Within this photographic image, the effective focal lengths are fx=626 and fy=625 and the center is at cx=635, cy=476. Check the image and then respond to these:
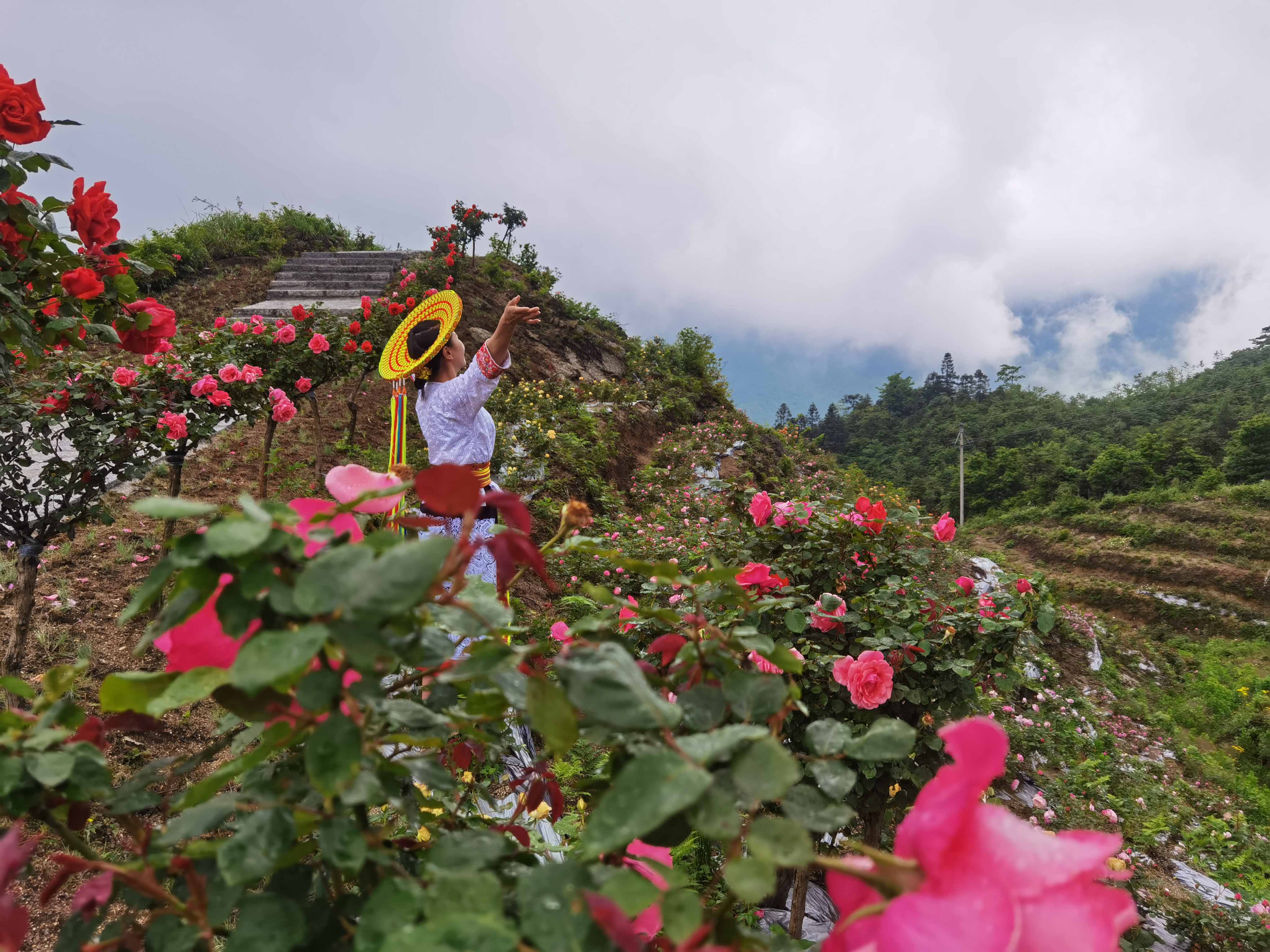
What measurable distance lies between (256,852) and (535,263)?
10263 millimetres

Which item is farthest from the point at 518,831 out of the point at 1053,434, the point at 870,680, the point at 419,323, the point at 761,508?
the point at 1053,434

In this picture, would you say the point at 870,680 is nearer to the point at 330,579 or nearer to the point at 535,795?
the point at 535,795

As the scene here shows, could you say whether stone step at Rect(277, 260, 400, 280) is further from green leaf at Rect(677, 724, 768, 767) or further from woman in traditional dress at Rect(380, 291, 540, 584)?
green leaf at Rect(677, 724, 768, 767)

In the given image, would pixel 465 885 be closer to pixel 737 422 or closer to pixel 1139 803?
pixel 1139 803

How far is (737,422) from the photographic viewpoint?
8.83 meters

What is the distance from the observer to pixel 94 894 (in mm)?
212

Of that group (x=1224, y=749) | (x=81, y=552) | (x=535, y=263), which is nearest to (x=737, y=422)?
(x=535, y=263)

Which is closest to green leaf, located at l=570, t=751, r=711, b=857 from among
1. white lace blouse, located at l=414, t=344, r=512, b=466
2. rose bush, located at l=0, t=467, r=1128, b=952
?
rose bush, located at l=0, t=467, r=1128, b=952

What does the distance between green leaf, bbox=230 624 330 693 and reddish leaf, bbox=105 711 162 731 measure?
0.35 ft

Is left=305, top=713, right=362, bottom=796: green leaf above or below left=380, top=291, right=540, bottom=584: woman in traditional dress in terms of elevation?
below

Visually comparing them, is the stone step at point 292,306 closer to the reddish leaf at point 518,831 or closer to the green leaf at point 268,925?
the reddish leaf at point 518,831

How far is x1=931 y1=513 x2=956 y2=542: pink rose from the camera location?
1.29 meters

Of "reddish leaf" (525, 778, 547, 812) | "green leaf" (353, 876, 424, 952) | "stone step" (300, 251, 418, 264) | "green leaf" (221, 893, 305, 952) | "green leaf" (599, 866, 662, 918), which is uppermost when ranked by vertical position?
"stone step" (300, 251, 418, 264)

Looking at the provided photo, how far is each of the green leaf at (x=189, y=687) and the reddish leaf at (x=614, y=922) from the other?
15 centimetres
